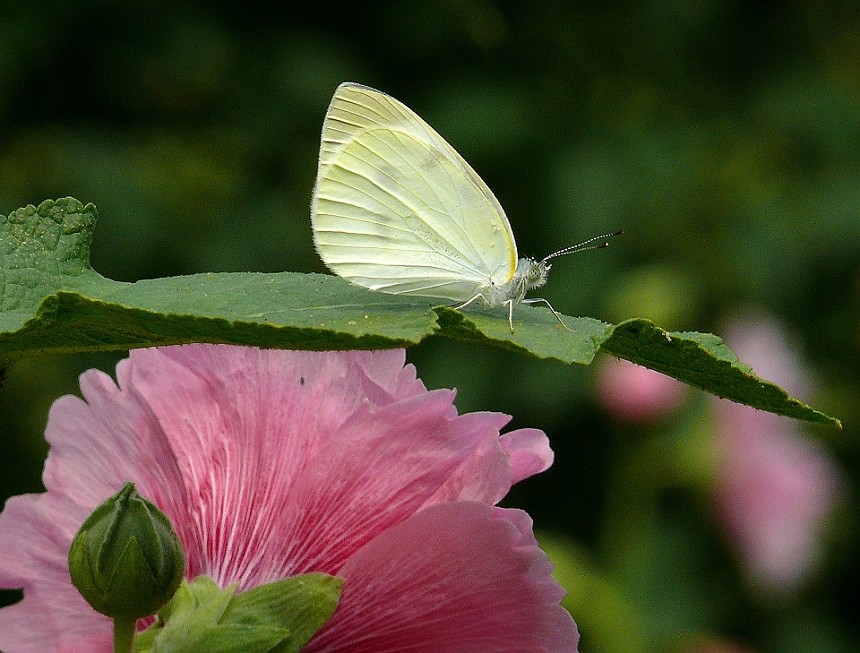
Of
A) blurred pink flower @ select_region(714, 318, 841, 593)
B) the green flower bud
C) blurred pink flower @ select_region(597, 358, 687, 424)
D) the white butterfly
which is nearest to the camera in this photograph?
the green flower bud

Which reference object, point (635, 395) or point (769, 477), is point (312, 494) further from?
point (769, 477)

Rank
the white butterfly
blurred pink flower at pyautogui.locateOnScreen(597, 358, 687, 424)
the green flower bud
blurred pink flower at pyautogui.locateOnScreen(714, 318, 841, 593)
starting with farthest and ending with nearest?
blurred pink flower at pyautogui.locateOnScreen(714, 318, 841, 593), blurred pink flower at pyautogui.locateOnScreen(597, 358, 687, 424), the white butterfly, the green flower bud

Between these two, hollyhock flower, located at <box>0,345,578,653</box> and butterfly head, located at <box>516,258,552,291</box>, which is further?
butterfly head, located at <box>516,258,552,291</box>

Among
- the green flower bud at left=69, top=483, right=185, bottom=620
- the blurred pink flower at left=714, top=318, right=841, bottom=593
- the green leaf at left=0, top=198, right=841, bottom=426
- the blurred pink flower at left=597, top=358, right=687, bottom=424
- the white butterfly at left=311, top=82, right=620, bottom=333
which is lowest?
the blurred pink flower at left=714, top=318, right=841, bottom=593

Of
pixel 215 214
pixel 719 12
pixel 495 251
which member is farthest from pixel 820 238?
pixel 495 251

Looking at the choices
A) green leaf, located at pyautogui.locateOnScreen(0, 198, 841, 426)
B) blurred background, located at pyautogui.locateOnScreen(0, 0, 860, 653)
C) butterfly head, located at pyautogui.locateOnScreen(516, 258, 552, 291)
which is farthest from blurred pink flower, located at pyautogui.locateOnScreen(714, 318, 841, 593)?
green leaf, located at pyautogui.locateOnScreen(0, 198, 841, 426)

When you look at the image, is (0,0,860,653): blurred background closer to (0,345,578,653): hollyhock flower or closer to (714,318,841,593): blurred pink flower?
(714,318,841,593): blurred pink flower

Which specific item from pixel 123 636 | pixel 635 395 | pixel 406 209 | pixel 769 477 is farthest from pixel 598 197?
pixel 123 636

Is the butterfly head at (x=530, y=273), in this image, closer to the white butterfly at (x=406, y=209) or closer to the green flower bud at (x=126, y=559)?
the white butterfly at (x=406, y=209)

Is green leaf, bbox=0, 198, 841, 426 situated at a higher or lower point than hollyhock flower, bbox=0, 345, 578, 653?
higher
